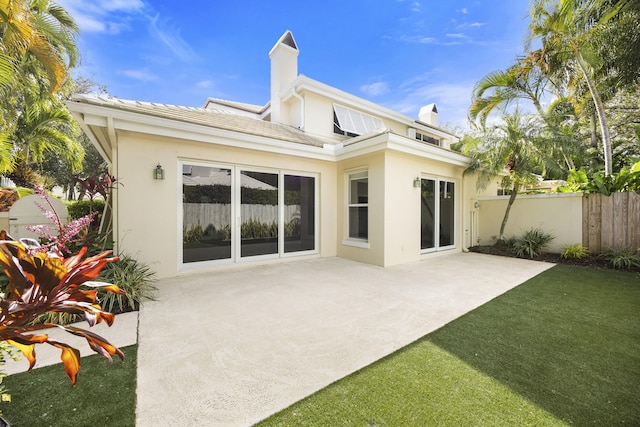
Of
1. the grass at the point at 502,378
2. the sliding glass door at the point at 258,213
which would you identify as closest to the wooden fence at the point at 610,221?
the grass at the point at 502,378

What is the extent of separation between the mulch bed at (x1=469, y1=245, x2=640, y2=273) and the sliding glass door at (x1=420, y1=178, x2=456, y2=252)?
1.40 metres

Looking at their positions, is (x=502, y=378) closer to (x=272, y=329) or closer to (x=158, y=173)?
(x=272, y=329)

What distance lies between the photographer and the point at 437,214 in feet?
33.8

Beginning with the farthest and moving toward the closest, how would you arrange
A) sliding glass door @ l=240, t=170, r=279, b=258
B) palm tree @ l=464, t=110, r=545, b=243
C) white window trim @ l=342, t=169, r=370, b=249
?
palm tree @ l=464, t=110, r=545, b=243 → white window trim @ l=342, t=169, r=370, b=249 → sliding glass door @ l=240, t=170, r=279, b=258

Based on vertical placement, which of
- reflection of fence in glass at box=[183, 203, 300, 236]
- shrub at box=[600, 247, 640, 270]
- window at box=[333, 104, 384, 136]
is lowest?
shrub at box=[600, 247, 640, 270]

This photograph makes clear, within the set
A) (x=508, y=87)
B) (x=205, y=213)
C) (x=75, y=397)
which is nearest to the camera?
(x=75, y=397)

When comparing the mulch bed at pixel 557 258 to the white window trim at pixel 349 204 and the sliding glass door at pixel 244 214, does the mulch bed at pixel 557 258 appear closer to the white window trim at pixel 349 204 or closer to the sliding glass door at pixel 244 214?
the white window trim at pixel 349 204

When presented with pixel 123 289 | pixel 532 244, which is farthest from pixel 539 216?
pixel 123 289

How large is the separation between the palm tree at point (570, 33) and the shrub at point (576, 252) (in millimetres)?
3235

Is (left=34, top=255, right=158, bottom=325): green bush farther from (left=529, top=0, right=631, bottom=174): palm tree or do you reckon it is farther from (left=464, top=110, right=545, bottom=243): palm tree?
(left=529, top=0, right=631, bottom=174): palm tree

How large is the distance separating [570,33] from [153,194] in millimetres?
14858

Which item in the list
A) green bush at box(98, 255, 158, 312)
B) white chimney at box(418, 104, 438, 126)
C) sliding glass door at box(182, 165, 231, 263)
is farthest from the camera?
white chimney at box(418, 104, 438, 126)

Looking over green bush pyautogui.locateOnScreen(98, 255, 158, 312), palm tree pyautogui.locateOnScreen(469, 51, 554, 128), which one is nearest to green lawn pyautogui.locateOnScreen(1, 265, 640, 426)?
green bush pyautogui.locateOnScreen(98, 255, 158, 312)

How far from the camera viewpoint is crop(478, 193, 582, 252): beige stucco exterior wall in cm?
963
